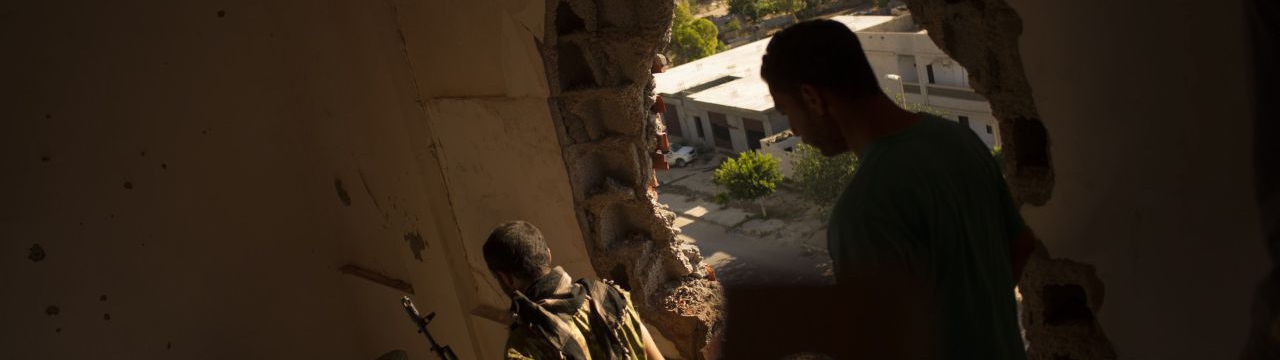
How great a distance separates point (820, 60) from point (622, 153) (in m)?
1.87

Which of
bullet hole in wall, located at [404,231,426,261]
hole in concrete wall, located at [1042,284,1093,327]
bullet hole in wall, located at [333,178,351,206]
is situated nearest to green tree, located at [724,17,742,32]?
bullet hole in wall, located at [333,178,351,206]

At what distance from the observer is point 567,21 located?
10.8 feet

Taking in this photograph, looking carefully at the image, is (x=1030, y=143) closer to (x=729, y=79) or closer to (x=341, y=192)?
(x=341, y=192)

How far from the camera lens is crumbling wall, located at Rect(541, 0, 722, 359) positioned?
3207 mm

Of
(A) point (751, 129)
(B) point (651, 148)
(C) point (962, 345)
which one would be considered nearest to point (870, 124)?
(C) point (962, 345)

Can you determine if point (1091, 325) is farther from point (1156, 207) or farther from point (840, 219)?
point (840, 219)

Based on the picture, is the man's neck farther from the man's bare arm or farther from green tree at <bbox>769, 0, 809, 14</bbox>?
green tree at <bbox>769, 0, 809, 14</bbox>

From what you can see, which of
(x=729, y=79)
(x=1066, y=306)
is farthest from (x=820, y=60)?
(x=729, y=79)

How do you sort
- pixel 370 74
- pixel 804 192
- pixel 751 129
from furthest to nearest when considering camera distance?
pixel 751 129, pixel 804 192, pixel 370 74

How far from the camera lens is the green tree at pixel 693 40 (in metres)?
25.1

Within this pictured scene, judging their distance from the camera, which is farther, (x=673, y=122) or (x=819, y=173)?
(x=673, y=122)

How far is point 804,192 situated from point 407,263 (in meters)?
13.0

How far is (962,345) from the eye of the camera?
67.3 inches

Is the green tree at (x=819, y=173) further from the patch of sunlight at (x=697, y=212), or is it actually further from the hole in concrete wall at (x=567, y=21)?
the hole in concrete wall at (x=567, y=21)
